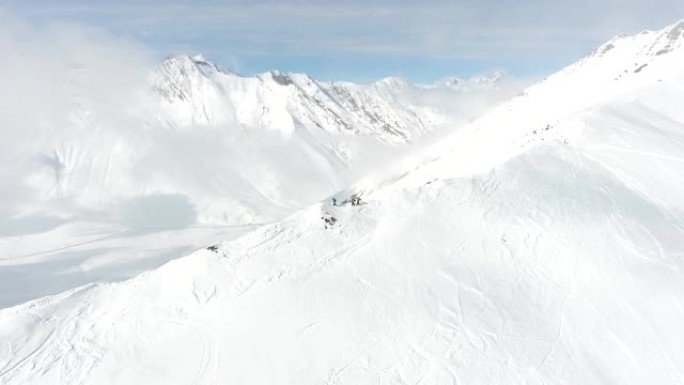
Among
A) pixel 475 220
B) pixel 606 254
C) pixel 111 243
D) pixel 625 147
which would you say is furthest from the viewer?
pixel 111 243

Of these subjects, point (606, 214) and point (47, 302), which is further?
point (606, 214)

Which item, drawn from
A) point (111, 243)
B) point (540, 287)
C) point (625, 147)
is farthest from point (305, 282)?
point (111, 243)

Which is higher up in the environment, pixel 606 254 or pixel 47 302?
pixel 606 254

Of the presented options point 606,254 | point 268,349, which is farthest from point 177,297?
point 606,254

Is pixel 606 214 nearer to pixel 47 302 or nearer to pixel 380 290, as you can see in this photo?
pixel 380 290

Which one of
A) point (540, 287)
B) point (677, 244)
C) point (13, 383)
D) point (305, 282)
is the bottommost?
point (13, 383)

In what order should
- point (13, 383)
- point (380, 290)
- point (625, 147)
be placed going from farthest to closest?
point (625, 147)
point (380, 290)
point (13, 383)
